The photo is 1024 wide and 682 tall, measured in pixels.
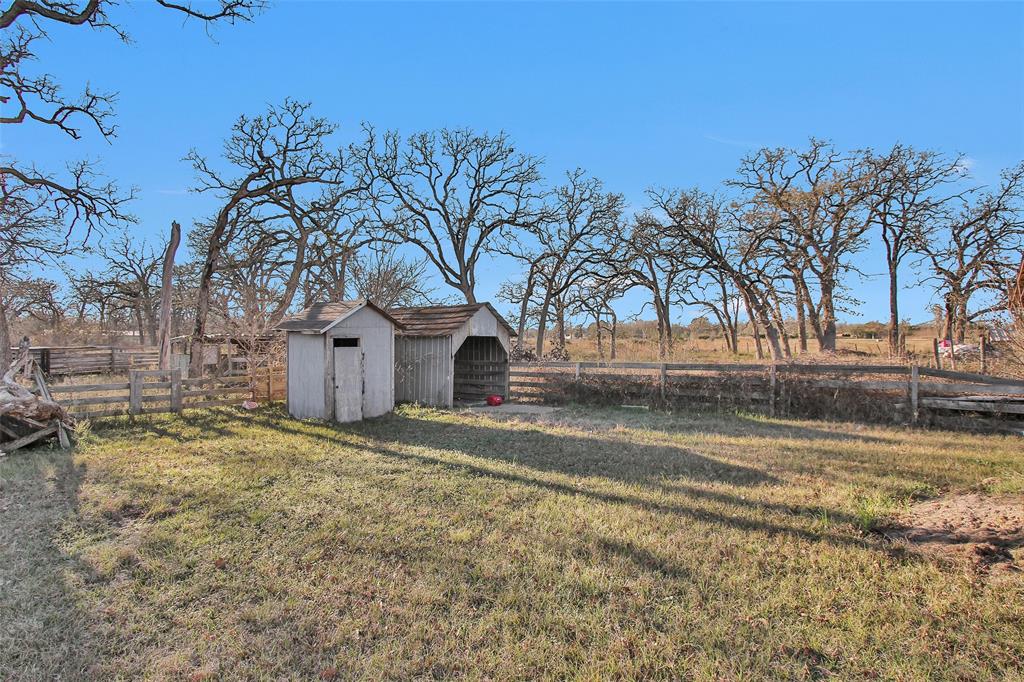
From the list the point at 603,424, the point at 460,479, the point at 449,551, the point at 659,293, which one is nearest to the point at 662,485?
the point at 460,479

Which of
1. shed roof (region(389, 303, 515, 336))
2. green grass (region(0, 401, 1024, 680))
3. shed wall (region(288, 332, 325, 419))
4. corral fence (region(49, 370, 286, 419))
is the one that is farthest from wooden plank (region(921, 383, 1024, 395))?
corral fence (region(49, 370, 286, 419))

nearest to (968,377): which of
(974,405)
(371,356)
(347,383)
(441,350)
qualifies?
(974,405)

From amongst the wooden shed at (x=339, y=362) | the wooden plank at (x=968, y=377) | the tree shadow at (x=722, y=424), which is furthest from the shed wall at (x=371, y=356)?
the wooden plank at (x=968, y=377)

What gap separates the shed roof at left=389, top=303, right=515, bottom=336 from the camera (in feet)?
42.2

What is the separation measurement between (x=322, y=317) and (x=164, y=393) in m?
4.26

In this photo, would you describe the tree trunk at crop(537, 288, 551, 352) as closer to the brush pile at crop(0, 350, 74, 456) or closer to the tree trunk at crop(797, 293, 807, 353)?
the tree trunk at crop(797, 293, 807, 353)

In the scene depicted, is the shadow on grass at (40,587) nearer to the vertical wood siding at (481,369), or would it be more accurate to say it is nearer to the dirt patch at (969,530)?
the dirt patch at (969,530)

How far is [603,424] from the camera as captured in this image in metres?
10.6

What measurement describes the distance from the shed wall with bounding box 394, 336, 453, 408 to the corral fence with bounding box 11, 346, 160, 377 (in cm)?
1444

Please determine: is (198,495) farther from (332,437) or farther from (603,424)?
(603,424)

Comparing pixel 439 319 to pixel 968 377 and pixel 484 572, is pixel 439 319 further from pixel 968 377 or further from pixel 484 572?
pixel 968 377

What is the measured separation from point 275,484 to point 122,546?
1.78m

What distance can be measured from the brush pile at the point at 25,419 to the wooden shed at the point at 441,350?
21.1 ft

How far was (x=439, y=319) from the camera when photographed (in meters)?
13.4
